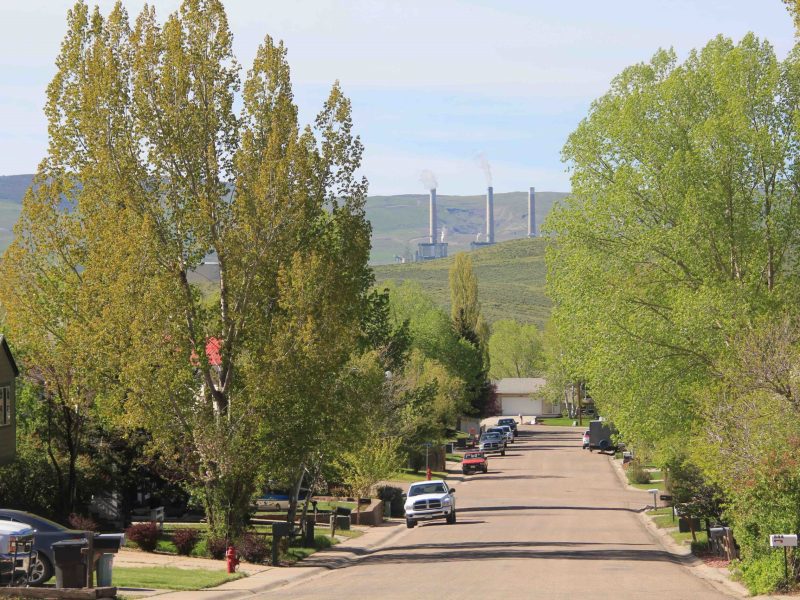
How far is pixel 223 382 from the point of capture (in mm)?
34688

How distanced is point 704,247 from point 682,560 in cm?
1004

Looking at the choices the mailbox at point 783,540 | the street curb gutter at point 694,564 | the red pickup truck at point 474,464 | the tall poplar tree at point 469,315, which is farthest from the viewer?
the tall poplar tree at point 469,315

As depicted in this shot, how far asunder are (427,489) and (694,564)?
17860 millimetres

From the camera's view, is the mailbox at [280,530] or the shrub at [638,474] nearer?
the mailbox at [280,530]

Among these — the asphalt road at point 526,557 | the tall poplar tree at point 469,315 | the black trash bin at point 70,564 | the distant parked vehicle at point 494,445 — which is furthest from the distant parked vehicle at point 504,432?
the black trash bin at point 70,564

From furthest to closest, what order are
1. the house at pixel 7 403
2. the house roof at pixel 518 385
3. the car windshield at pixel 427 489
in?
the house roof at pixel 518 385, the car windshield at pixel 427 489, the house at pixel 7 403

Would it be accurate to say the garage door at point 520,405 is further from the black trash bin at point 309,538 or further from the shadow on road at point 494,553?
the black trash bin at point 309,538

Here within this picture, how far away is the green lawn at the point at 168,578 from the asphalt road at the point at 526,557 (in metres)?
1.73

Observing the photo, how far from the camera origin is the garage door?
6737 inches

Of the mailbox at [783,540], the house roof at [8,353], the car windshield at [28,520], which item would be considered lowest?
the mailbox at [783,540]

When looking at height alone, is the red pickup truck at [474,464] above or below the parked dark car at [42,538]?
below

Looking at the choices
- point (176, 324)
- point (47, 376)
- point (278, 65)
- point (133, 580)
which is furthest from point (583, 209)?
point (133, 580)

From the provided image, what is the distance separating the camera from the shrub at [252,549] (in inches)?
1286

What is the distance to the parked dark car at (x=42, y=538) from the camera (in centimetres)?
2420
